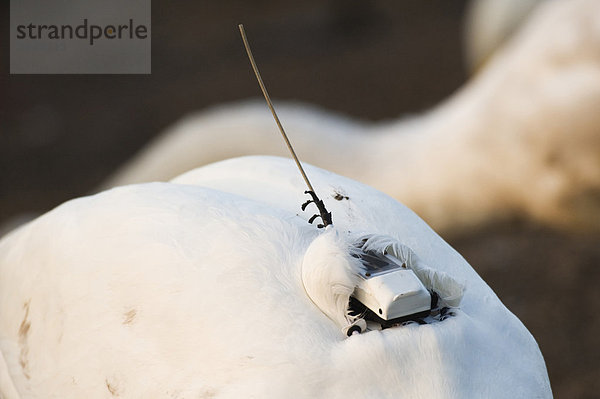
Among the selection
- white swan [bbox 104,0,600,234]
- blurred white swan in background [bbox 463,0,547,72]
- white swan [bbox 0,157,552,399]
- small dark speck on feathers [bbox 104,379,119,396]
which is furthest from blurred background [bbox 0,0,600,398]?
small dark speck on feathers [bbox 104,379,119,396]

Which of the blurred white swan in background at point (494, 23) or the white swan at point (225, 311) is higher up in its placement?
the blurred white swan in background at point (494, 23)

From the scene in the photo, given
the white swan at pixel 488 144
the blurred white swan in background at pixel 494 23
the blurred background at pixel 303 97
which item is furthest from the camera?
the blurred white swan in background at pixel 494 23

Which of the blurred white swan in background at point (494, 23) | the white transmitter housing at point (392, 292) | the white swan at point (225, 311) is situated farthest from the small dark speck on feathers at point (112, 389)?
the blurred white swan in background at point (494, 23)

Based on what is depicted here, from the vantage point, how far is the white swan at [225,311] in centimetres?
53

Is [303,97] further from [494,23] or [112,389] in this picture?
[112,389]

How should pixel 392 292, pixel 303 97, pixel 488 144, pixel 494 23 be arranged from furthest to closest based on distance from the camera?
pixel 303 97, pixel 494 23, pixel 488 144, pixel 392 292

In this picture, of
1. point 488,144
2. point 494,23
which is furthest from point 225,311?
point 494,23

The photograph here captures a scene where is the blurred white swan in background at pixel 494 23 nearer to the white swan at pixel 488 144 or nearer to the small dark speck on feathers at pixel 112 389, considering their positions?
the white swan at pixel 488 144

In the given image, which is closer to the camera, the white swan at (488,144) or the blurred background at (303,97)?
the white swan at (488,144)

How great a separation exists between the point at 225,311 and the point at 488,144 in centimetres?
125

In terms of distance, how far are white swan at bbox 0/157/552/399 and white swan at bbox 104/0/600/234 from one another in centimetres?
93

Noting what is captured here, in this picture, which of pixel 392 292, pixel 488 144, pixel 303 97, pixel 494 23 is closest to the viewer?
pixel 392 292

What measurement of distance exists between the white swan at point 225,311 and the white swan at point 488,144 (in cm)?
93

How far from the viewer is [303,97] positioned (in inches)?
141
